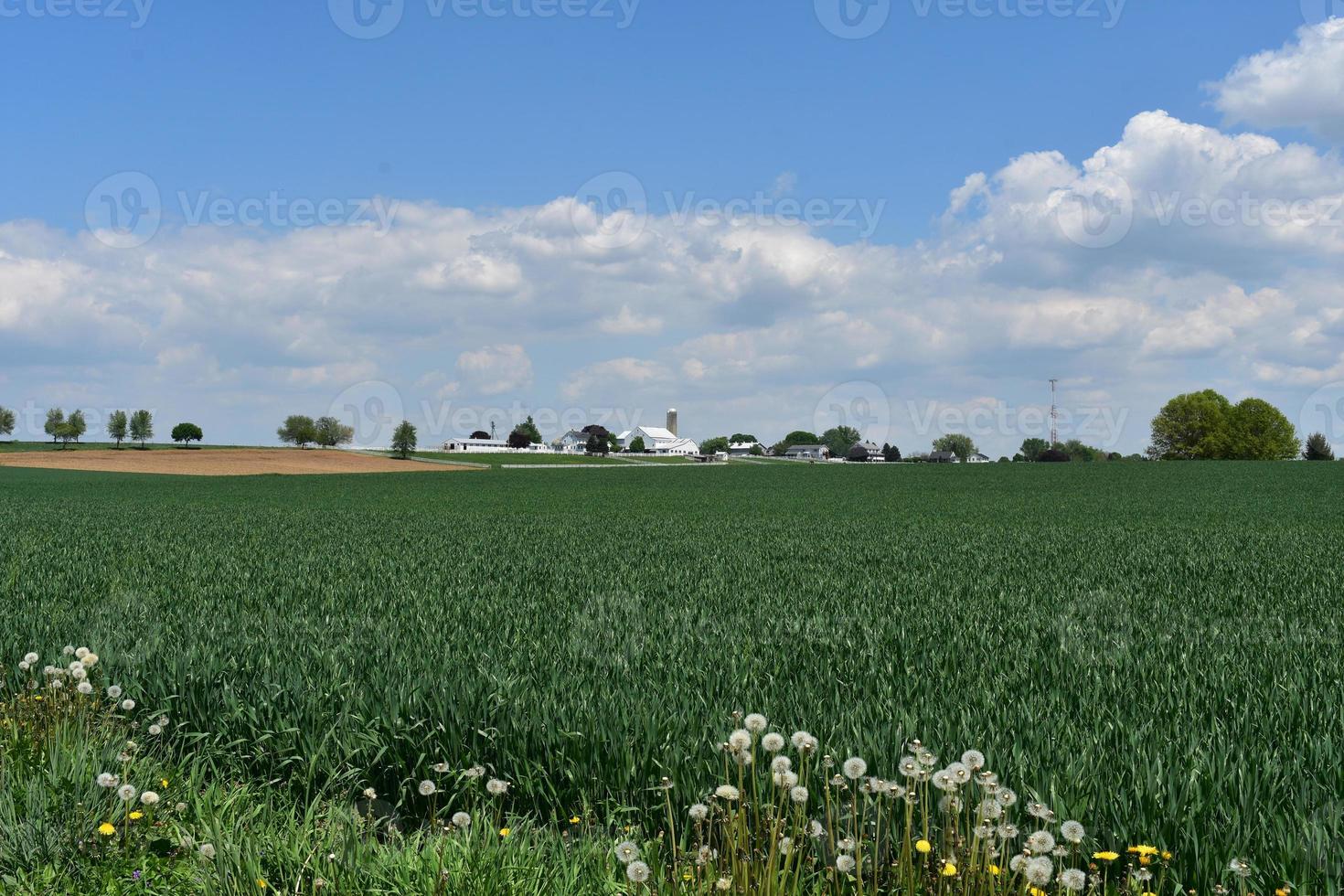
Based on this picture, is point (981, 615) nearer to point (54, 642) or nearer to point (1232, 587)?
point (1232, 587)

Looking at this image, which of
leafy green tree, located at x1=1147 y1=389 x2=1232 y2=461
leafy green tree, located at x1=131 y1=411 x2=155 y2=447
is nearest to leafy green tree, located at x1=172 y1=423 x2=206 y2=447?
leafy green tree, located at x1=131 y1=411 x2=155 y2=447

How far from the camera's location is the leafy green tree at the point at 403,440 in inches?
5699

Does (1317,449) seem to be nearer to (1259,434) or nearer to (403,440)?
(1259,434)

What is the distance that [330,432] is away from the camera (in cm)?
16875

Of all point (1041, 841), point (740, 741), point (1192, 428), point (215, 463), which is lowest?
point (1041, 841)

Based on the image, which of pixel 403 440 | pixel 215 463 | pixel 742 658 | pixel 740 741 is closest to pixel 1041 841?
pixel 740 741

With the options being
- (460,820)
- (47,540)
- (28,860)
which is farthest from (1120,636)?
(47,540)

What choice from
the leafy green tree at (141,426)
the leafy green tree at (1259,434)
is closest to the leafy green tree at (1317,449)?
the leafy green tree at (1259,434)

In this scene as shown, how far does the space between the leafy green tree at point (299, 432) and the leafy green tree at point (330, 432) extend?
2.16ft

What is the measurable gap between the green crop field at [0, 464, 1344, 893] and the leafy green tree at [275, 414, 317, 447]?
156261mm

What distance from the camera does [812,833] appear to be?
3627 millimetres

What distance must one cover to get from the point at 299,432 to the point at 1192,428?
493 feet

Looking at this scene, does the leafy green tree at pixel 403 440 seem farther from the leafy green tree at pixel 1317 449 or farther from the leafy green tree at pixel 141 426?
the leafy green tree at pixel 1317 449

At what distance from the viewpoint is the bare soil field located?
93.9 meters
